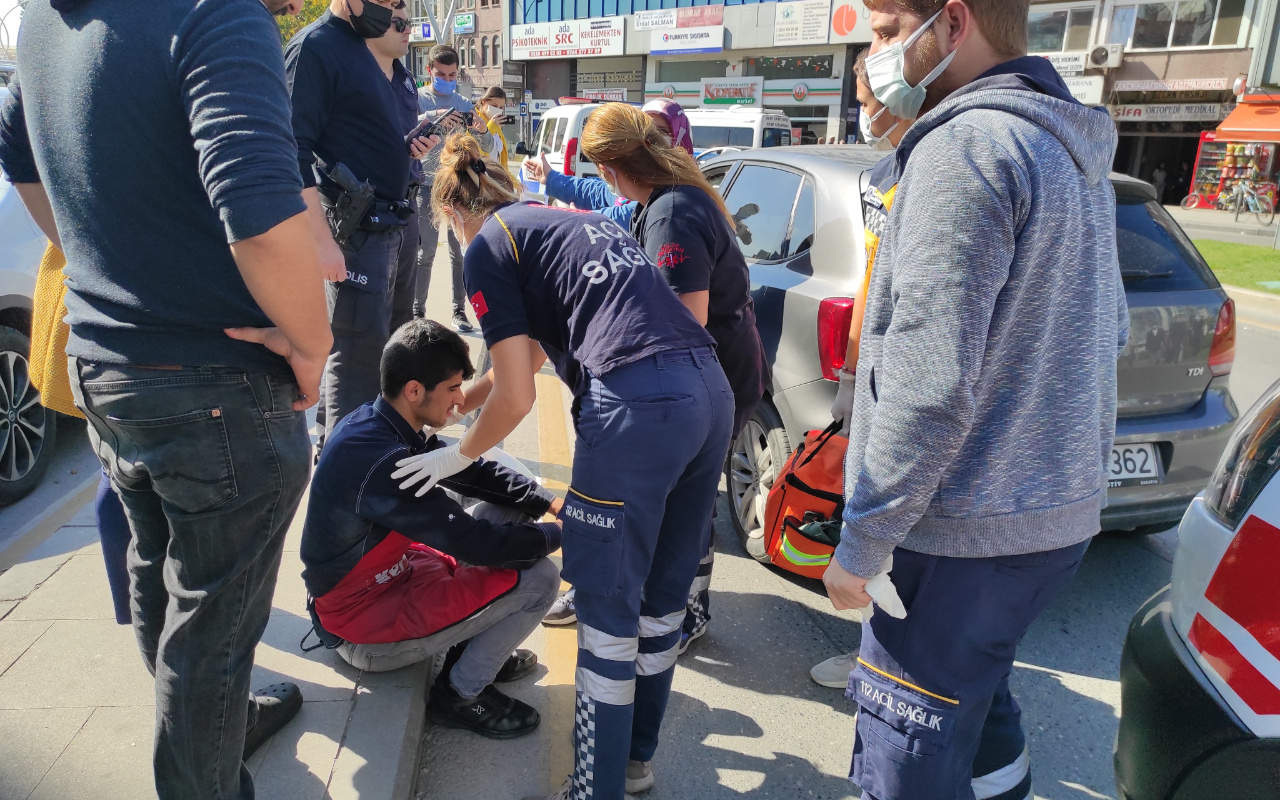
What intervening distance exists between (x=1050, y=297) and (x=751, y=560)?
2691 mm

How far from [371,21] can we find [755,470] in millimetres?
2530

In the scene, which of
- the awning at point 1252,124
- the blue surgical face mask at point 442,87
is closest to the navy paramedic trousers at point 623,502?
the blue surgical face mask at point 442,87

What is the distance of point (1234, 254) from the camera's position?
48.3 feet

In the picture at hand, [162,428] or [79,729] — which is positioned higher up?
[162,428]

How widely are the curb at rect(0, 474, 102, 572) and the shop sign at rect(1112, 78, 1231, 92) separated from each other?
3259 centimetres

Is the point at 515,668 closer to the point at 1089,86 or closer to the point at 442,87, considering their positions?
the point at 442,87

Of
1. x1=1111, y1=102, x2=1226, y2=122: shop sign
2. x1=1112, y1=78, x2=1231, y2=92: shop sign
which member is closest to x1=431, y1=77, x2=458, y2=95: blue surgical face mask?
x1=1111, y1=102, x2=1226, y2=122: shop sign

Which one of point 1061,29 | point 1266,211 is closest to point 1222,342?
point 1266,211

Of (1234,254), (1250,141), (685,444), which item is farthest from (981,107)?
(1250,141)

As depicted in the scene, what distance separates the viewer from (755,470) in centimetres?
392

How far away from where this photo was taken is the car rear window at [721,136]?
17.3 metres

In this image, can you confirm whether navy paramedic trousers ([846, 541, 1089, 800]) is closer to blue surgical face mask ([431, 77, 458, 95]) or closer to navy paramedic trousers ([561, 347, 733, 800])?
navy paramedic trousers ([561, 347, 733, 800])

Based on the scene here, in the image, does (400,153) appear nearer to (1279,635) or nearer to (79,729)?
(79,729)

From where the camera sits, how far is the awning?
2349 centimetres
